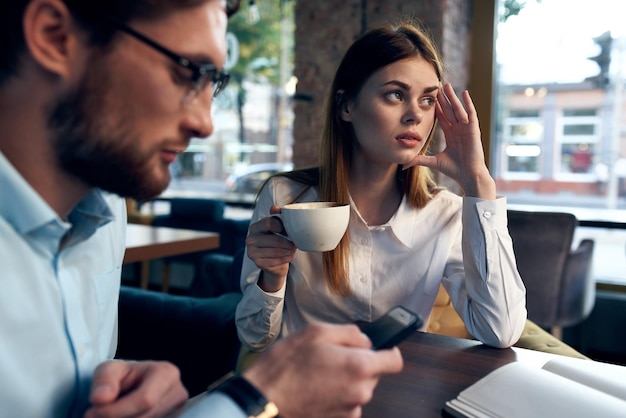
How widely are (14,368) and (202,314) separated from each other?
998 millimetres

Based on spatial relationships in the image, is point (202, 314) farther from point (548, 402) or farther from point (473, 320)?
point (548, 402)

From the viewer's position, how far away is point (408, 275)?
147 cm

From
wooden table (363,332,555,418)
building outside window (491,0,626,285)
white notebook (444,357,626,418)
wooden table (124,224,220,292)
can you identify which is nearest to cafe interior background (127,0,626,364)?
building outside window (491,0,626,285)

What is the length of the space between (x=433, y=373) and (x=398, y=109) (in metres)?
0.74

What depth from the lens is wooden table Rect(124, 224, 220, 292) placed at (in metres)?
2.64

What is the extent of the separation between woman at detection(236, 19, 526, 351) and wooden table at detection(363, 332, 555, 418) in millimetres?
186

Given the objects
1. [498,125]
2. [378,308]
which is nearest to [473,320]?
[378,308]

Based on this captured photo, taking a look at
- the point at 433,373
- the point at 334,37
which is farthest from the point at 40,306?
the point at 334,37

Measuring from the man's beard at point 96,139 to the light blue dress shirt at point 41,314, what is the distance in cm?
7

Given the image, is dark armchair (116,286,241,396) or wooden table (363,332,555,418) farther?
dark armchair (116,286,241,396)

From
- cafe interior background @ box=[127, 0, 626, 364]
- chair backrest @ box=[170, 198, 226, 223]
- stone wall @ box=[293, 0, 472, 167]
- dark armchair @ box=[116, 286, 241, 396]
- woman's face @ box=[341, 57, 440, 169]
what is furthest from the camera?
chair backrest @ box=[170, 198, 226, 223]

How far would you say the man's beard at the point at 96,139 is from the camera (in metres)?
0.66

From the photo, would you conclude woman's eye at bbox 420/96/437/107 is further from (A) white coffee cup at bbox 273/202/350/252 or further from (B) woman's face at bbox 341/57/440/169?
(A) white coffee cup at bbox 273/202/350/252

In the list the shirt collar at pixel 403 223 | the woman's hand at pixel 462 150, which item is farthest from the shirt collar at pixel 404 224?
the woman's hand at pixel 462 150
